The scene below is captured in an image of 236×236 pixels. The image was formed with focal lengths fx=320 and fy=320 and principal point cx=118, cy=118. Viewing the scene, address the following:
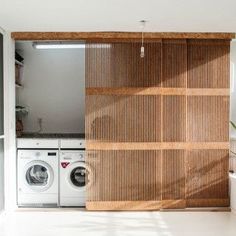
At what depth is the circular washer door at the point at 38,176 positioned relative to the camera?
4172 mm

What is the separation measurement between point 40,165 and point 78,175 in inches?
20.3

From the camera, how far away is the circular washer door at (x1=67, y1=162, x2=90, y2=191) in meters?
4.13

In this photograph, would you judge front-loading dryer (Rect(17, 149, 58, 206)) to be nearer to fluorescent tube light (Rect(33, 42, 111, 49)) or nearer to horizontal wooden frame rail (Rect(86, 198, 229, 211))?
horizontal wooden frame rail (Rect(86, 198, 229, 211))

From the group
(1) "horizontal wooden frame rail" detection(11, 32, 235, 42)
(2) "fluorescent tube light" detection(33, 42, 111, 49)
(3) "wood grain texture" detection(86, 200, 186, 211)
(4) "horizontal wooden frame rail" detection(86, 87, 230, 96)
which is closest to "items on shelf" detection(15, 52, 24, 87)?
(2) "fluorescent tube light" detection(33, 42, 111, 49)

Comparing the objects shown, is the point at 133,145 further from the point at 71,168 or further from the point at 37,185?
the point at 37,185

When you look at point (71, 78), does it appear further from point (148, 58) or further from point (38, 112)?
point (148, 58)

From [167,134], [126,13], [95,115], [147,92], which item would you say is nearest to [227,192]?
[167,134]

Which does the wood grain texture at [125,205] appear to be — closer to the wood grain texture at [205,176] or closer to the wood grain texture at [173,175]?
the wood grain texture at [173,175]

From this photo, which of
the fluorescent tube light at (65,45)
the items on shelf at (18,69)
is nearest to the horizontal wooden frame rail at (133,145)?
the fluorescent tube light at (65,45)

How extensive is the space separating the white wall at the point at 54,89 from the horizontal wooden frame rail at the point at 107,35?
78 cm

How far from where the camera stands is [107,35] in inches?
156

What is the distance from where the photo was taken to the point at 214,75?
161 inches

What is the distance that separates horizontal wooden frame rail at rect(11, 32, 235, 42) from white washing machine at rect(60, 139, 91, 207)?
132 cm

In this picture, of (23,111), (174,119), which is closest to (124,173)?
(174,119)
